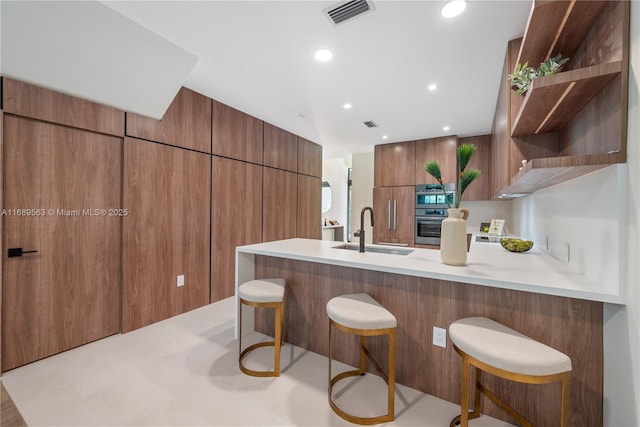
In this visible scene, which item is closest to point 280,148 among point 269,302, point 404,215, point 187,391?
point 404,215

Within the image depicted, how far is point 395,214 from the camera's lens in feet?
17.3

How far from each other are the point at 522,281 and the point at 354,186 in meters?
5.63

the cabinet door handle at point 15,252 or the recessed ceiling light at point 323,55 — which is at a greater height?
the recessed ceiling light at point 323,55

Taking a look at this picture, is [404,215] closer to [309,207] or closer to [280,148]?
[309,207]

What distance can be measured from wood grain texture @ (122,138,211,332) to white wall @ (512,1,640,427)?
11.4ft

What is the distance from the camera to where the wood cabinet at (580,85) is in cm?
113

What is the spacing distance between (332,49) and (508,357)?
2413mm

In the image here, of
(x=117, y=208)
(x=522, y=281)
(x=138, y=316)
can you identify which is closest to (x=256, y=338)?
(x=138, y=316)

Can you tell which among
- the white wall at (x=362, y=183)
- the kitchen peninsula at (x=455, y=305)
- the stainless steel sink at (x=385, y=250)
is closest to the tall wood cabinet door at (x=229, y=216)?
the kitchen peninsula at (x=455, y=305)

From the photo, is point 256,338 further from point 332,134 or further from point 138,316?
point 332,134

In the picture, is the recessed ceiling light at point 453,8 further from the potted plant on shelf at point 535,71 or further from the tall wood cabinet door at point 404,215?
the tall wood cabinet door at point 404,215

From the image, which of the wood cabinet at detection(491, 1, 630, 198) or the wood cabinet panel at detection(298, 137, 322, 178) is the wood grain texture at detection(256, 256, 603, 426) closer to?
the wood cabinet at detection(491, 1, 630, 198)

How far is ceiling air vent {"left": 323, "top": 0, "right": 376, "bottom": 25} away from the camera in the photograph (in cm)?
178

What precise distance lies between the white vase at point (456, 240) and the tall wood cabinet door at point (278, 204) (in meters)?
3.08
